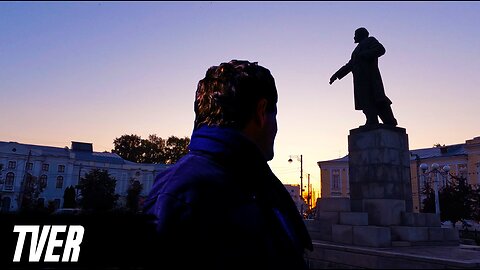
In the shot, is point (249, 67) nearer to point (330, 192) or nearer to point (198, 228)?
point (198, 228)

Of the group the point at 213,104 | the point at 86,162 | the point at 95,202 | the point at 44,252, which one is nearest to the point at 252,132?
the point at 213,104

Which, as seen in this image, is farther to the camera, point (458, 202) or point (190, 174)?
point (458, 202)

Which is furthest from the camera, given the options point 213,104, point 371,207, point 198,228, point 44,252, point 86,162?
point 86,162

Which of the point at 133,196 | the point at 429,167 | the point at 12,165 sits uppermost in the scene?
the point at 429,167

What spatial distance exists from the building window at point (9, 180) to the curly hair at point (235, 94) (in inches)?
2393

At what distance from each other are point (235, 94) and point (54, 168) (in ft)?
199

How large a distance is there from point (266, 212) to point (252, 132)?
345mm

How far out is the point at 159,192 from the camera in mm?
1327

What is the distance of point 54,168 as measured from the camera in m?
55.4

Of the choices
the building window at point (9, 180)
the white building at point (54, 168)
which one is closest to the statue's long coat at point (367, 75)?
the white building at point (54, 168)

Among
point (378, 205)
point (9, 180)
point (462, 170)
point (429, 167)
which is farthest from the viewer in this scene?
point (9, 180)

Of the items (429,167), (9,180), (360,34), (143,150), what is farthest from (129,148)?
(360,34)

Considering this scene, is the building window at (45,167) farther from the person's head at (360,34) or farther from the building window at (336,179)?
the person's head at (360,34)

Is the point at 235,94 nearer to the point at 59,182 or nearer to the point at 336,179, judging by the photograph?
the point at 336,179
